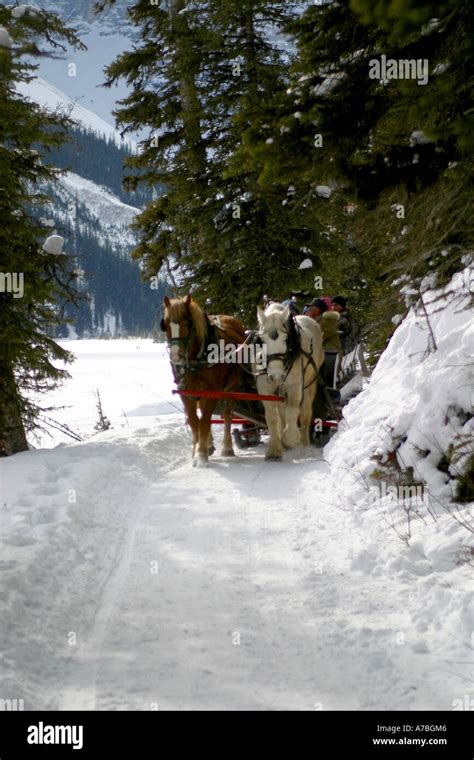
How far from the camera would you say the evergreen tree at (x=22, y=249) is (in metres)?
10.2

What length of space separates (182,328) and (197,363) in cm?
60

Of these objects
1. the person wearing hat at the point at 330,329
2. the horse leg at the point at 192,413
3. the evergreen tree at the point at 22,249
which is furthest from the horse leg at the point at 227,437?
the evergreen tree at the point at 22,249

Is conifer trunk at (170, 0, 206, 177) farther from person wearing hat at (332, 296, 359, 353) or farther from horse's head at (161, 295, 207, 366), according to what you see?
horse's head at (161, 295, 207, 366)

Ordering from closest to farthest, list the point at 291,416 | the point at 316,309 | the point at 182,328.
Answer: the point at 182,328 → the point at 291,416 → the point at 316,309

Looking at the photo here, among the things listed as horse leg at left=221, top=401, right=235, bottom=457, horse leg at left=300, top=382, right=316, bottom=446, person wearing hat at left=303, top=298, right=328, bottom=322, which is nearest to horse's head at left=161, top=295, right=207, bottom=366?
horse leg at left=221, top=401, right=235, bottom=457

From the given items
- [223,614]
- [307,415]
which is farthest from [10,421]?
[223,614]

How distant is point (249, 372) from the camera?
10242 mm

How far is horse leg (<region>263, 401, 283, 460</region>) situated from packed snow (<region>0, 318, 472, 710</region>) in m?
1.55

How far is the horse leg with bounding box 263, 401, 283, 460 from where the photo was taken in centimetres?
976

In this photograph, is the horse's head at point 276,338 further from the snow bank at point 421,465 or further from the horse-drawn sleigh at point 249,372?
the snow bank at point 421,465

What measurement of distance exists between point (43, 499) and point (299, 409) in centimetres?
484

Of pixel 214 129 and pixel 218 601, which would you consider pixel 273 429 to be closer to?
pixel 218 601

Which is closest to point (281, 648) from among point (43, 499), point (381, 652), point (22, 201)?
point (381, 652)
